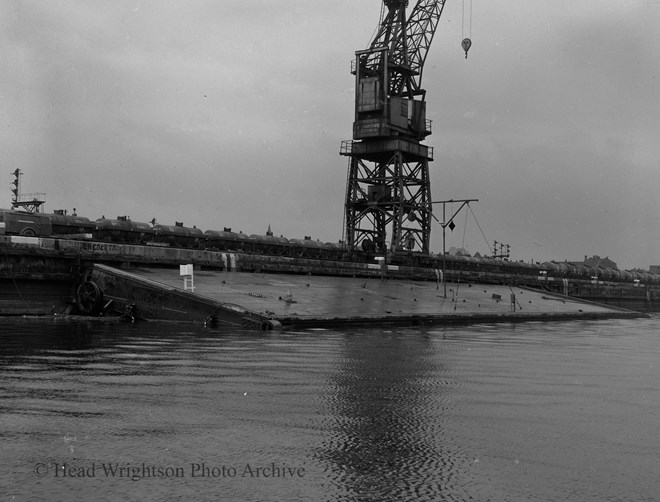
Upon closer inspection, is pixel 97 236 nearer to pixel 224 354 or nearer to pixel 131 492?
pixel 224 354

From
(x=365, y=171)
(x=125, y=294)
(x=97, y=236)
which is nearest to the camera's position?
(x=125, y=294)

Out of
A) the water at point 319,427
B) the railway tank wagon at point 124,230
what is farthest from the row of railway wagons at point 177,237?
the water at point 319,427

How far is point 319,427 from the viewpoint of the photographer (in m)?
8.01

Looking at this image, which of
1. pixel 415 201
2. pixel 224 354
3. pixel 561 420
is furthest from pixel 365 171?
pixel 561 420

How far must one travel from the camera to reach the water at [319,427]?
5805 mm

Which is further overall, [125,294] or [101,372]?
[125,294]

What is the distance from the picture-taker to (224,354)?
1575 cm

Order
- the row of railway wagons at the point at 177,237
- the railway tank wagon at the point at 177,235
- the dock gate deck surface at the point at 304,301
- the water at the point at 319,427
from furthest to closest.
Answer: the railway tank wagon at the point at 177,235 < the row of railway wagons at the point at 177,237 < the dock gate deck surface at the point at 304,301 < the water at the point at 319,427

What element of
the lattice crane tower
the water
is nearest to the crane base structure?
the lattice crane tower

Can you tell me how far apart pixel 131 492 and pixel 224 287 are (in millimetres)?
27450

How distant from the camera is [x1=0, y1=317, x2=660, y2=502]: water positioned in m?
5.80

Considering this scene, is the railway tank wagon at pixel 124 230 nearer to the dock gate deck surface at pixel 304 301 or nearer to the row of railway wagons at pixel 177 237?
the row of railway wagons at pixel 177 237

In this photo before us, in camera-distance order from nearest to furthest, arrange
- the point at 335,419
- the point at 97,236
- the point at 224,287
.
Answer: the point at 335,419 → the point at 224,287 → the point at 97,236

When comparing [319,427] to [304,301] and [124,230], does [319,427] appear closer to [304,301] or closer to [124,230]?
[304,301]
